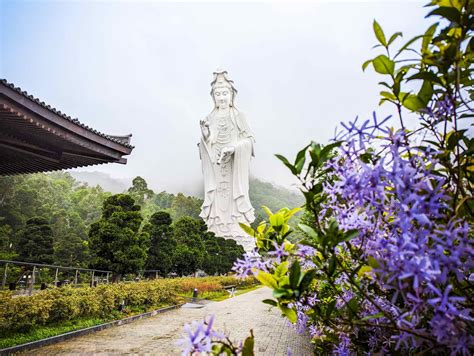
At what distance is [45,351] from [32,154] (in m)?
3.31

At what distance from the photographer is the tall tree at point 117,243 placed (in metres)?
10.1

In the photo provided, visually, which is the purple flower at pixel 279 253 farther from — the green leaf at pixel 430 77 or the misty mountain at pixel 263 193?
the misty mountain at pixel 263 193

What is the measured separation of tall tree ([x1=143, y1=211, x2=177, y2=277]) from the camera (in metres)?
14.2

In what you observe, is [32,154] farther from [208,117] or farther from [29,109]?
[208,117]

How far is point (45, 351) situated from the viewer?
512cm

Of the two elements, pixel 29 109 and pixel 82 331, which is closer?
pixel 29 109

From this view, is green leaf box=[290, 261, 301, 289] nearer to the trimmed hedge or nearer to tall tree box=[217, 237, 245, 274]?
the trimmed hedge

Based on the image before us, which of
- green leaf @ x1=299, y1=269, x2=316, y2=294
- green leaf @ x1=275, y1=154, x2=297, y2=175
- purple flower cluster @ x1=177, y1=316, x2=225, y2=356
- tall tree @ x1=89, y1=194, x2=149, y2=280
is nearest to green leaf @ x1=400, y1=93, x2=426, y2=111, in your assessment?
green leaf @ x1=275, y1=154, x2=297, y2=175

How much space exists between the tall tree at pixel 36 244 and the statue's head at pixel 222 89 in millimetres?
15752

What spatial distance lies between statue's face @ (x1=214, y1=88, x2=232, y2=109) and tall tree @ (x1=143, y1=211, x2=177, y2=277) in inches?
560

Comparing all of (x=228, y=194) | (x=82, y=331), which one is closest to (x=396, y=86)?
(x=82, y=331)

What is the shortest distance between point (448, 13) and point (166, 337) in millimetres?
6868

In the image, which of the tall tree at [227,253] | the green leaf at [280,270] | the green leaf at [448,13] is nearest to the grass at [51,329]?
the green leaf at [280,270]

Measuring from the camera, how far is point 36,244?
15.0 metres
